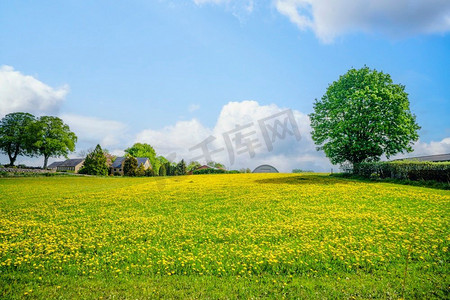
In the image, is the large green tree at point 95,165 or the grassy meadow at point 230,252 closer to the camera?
the grassy meadow at point 230,252

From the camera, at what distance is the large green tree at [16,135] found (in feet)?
242

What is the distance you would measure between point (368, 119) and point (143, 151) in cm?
10738

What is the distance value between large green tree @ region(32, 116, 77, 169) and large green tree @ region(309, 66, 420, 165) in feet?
250

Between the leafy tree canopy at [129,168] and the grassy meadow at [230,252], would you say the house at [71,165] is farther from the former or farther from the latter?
the grassy meadow at [230,252]

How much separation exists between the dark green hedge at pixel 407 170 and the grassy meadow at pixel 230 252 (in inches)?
444

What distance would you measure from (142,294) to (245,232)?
5.84 m

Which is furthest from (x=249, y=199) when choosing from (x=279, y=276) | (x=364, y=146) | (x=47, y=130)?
(x=47, y=130)

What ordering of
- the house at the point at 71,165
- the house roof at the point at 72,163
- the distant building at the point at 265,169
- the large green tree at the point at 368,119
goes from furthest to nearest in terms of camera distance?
the house roof at the point at 72,163 → the house at the point at 71,165 → the distant building at the point at 265,169 → the large green tree at the point at 368,119

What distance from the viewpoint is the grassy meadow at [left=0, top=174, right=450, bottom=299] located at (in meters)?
6.68

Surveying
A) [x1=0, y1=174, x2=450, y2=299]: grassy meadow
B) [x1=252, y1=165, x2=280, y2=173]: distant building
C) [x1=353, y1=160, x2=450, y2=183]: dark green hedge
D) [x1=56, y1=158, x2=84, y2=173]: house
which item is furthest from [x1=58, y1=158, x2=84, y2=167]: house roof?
[x1=353, y1=160, x2=450, y2=183]: dark green hedge

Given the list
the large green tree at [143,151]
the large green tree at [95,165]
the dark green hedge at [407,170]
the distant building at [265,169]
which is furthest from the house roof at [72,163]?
the dark green hedge at [407,170]

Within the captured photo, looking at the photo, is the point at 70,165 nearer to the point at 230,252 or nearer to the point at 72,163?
the point at 72,163

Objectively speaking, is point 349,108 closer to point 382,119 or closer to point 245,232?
point 382,119

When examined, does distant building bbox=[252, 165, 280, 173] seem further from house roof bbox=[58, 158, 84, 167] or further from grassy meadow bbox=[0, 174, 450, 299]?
house roof bbox=[58, 158, 84, 167]
